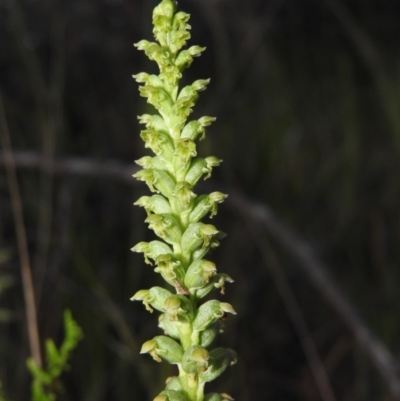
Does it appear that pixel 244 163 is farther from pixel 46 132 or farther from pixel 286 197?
pixel 46 132

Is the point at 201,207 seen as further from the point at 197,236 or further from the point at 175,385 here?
the point at 175,385

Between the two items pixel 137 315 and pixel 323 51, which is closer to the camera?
pixel 137 315

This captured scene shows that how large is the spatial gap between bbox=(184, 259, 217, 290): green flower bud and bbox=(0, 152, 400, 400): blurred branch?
92.4 inches

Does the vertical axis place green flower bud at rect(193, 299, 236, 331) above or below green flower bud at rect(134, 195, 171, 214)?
below

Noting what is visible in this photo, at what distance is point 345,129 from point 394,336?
248cm

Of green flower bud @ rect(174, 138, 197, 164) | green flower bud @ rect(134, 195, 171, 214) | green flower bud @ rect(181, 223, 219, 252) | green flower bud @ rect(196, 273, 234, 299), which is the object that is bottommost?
green flower bud @ rect(196, 273, 234, 299)

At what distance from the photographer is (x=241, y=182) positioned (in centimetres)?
717

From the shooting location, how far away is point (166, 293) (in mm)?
1262

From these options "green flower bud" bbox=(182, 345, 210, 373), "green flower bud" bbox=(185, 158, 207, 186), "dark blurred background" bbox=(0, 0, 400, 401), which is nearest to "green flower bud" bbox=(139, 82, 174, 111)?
"green flower bud" bbox=(185, 158, 207, 186)

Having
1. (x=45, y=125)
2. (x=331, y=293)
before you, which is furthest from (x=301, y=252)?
(x=45, y=125)

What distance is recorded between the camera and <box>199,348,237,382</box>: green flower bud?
121cm

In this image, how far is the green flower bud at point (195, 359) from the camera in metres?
1.10

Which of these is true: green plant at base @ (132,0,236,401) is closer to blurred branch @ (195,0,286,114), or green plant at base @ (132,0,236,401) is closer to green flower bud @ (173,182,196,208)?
green flower bud @ (173,182,196,208)

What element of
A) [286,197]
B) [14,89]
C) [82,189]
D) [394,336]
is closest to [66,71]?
[14,89]
